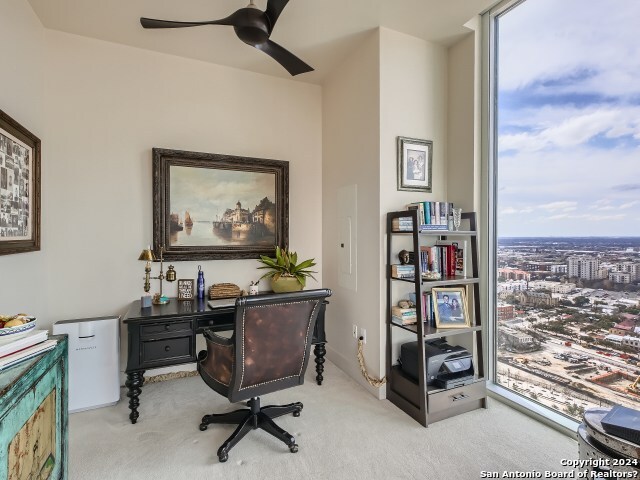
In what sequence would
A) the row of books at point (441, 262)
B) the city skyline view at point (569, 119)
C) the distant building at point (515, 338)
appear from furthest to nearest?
the row of books at point (441, 262)
the distant building at point (515, 338)
the city skyline view at point (569, 119)

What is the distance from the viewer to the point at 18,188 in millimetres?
2145

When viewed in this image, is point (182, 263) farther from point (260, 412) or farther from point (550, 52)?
point (550, 52)

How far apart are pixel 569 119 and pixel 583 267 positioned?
40.1 inches

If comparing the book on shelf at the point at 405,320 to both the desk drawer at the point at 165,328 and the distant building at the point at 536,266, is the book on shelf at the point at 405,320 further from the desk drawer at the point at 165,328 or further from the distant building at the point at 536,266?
the desk drawer at the point at 165,328

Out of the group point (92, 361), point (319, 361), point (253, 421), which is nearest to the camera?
point (253, 421)

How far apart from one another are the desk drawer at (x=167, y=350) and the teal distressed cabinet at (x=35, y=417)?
769mm

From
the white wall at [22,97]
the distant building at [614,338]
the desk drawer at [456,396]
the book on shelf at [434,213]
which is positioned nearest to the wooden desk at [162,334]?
the white wall at [22,97]

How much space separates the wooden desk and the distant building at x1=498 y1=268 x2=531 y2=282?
2.23m

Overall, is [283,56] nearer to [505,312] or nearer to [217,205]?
[217,205]

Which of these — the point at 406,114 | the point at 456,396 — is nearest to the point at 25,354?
the point at 456,396

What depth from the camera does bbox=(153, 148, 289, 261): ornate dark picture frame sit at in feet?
9.71

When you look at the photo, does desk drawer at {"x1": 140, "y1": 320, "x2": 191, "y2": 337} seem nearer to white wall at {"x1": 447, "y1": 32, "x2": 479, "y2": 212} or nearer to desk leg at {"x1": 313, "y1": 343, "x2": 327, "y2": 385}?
desk leg at {"x1": 313, "y1": 343, "x2": 327, "y2": 385}

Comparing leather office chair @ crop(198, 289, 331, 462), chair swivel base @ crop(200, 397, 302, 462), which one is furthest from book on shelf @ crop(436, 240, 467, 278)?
chair swivel base @ crop(200, 397, 302, 462)

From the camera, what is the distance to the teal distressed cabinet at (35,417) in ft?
3.32
